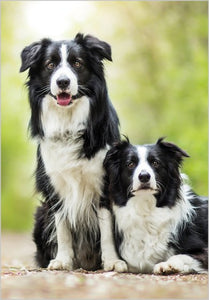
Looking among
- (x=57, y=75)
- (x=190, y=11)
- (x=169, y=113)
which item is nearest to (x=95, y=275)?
(x=57, y=75)

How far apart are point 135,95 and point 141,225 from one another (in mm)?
12446

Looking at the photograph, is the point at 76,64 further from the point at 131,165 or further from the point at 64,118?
the point at 131,165

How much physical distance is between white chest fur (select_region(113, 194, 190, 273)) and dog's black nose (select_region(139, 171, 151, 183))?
0.33m

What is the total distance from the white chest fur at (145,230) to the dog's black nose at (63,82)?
4.69 ft

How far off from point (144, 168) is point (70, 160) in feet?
2.79

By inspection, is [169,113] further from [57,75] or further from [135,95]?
[57,75]

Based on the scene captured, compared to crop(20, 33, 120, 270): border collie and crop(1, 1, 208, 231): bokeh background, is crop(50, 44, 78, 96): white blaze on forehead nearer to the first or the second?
crop(20, 33, 120, 270): border collie

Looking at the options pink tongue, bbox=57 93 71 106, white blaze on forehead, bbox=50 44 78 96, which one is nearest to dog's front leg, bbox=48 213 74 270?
pink tongue, bbox=57 93 71 106

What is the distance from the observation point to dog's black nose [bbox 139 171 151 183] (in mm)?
5781

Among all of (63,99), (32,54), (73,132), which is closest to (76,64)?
(63,99)

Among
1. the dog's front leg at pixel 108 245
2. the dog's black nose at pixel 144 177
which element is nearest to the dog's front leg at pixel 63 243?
the dog's front leg at pixel 108 245

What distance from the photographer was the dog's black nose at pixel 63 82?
229 inches

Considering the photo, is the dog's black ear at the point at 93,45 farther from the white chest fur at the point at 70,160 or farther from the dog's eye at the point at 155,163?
the dog's eye at the point at 155,163

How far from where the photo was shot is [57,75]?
230 inches
